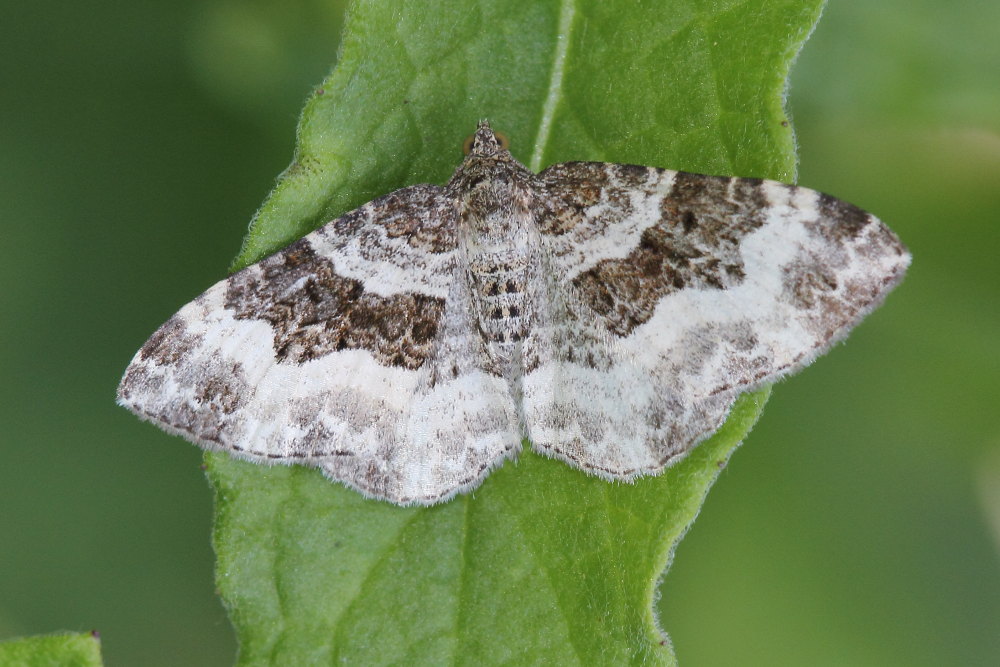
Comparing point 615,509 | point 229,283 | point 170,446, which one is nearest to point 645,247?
point 615,509

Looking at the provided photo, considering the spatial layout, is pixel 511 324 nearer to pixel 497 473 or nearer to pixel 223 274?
pixel 497 473

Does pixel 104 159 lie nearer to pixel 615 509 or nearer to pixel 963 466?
pixel 615 509

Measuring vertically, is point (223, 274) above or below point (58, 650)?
above

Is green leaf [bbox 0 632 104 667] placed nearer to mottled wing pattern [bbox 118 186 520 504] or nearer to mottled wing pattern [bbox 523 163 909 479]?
mottled wing pattern [bbox 118 186 520 504]

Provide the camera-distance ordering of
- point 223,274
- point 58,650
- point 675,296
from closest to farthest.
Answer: point 58,650, point 675,296, point 223,274

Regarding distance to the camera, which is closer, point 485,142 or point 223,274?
point 485,142

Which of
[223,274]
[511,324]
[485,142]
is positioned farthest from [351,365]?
[223,274]

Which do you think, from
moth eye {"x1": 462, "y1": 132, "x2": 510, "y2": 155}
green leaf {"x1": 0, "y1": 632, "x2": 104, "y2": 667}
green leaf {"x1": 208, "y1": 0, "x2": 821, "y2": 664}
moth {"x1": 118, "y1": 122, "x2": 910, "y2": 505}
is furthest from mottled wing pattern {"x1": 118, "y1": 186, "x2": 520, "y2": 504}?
green leaf {"x1": 0, "y1": 632, "x2": 104, "y2": 667}

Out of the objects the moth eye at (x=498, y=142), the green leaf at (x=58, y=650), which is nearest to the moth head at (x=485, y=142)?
the moth eye at (x=498, y=142)
